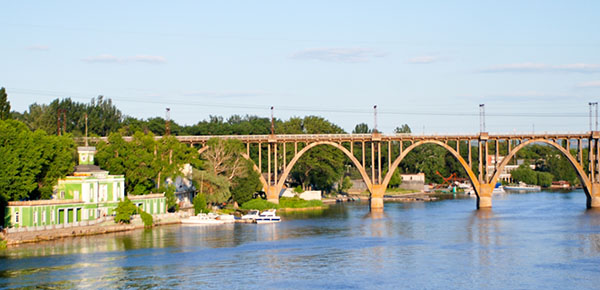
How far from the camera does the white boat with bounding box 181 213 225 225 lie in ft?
281

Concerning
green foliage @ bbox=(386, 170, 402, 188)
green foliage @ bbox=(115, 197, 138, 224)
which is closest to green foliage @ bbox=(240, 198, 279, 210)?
green foliage @ bbox=(115, 197, 138, 224)

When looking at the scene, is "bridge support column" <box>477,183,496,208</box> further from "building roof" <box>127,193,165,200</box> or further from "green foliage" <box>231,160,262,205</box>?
"building roof" <box>127,193,165,200</box>

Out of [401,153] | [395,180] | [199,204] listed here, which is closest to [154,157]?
[199,204]

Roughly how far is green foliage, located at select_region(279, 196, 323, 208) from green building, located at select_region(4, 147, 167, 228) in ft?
94.5

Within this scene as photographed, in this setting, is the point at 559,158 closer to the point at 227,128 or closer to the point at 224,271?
the point at 227,128

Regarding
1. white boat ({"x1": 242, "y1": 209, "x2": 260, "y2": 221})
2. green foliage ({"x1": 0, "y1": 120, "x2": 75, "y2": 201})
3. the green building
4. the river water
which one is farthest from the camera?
white boat ({"x1": 242, "y1": 209, "x2": 260, "y2": 221})

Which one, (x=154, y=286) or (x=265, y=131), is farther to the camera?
(x=265, y=131)

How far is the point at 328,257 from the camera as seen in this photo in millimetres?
59438

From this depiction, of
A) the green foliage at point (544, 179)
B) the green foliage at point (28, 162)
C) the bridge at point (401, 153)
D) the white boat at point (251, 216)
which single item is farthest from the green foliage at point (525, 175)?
the green foliage at point (28, 162)

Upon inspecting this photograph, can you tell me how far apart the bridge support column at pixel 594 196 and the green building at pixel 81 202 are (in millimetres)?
58994

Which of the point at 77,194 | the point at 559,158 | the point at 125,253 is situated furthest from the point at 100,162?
the point at 559,158

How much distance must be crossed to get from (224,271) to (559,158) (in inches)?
5731

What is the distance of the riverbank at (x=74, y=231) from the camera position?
6444 centimetres

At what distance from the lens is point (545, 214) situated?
96062 millimetres
